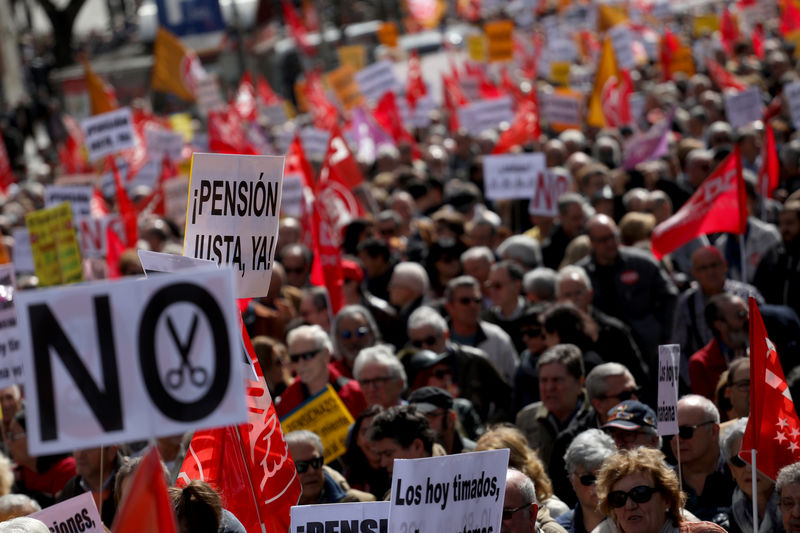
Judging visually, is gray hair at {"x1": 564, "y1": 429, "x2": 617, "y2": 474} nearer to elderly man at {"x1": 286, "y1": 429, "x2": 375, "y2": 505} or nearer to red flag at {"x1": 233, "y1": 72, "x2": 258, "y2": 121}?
elderly man at {"x1": 286, "y1": 429, "x2": 375, "y2": 505}

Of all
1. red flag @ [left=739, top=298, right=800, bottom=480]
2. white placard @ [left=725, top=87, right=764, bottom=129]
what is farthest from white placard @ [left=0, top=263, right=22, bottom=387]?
white placard @ [left=725, top=87, right=764, bottom=129]

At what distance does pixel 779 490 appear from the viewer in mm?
5082

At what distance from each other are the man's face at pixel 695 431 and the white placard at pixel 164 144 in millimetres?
11648

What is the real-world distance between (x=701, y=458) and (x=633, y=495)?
126cm

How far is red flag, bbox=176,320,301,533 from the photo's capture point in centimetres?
557

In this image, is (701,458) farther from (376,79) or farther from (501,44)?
(501,44)

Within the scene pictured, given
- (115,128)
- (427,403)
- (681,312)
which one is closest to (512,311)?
(681,312)

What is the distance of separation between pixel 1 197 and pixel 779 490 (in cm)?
1603

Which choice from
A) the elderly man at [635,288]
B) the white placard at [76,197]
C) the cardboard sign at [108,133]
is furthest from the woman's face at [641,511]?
the cardboard sign at [108,133]

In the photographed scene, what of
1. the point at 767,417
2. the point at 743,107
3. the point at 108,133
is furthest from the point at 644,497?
the point at 108,133

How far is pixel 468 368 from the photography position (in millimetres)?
8016

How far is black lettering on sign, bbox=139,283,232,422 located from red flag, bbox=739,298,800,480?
2.52m

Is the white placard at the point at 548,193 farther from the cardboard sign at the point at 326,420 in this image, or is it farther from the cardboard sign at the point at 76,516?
the cardboard sign at the point at 76,516

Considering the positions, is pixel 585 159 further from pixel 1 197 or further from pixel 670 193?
pixel 1 197
